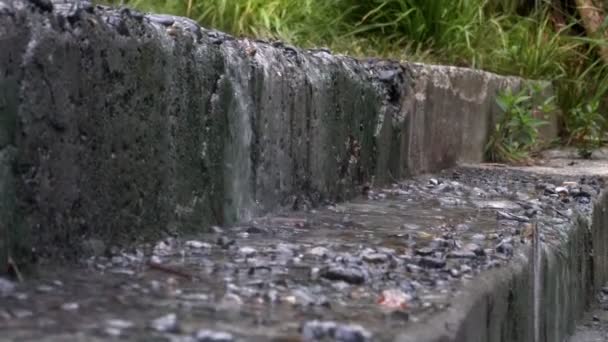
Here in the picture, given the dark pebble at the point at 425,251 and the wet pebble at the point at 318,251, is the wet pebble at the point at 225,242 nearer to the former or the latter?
the wet pebble at the point at 318,251

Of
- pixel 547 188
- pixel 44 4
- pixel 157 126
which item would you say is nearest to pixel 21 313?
pixel 44 4

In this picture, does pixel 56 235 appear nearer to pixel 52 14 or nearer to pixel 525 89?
pixel 52 14

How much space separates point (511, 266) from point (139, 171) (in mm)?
662

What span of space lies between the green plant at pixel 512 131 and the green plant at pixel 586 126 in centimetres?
82

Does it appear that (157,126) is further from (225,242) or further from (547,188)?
(547,188)

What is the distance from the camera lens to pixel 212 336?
1148 millimetres

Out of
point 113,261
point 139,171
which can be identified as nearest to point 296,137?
point 139,171

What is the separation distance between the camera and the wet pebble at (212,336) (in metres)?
1.14

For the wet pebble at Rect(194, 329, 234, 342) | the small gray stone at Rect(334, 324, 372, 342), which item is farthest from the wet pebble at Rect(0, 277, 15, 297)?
the small gray stone at Rect(334, 324, 372, 342)

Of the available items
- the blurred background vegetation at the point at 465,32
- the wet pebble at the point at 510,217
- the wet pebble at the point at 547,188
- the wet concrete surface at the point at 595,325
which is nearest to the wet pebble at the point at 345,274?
the wet pebble at the point at 510,217

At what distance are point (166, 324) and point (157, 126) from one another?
662 millimetres

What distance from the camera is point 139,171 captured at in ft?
5.71

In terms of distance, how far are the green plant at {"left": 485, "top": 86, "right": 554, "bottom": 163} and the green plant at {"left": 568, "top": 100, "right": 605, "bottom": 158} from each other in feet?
2.70

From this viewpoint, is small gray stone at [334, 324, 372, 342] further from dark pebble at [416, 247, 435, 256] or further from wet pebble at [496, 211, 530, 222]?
wet pebble at [496, 211, 530, 222]
